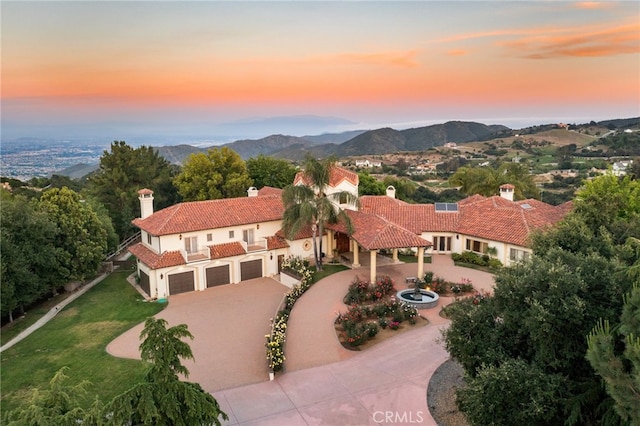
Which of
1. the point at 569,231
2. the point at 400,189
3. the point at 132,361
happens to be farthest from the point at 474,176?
the point at 132,361

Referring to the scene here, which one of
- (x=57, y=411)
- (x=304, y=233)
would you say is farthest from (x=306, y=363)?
(x=304, y=233)

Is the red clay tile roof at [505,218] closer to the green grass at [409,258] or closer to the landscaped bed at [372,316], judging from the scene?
the green grass at [409,258]

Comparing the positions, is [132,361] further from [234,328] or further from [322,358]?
[322,358]

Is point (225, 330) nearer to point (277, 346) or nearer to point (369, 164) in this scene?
point (277, 346)

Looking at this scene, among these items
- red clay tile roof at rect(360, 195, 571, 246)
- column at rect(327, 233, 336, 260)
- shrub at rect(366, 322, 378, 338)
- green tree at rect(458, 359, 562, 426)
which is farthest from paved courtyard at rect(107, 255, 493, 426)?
column at rect(327, 233, 336, 260)

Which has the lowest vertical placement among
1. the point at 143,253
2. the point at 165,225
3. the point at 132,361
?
the point at 132,361

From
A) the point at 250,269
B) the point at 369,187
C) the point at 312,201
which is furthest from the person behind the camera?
the point at 369,187
